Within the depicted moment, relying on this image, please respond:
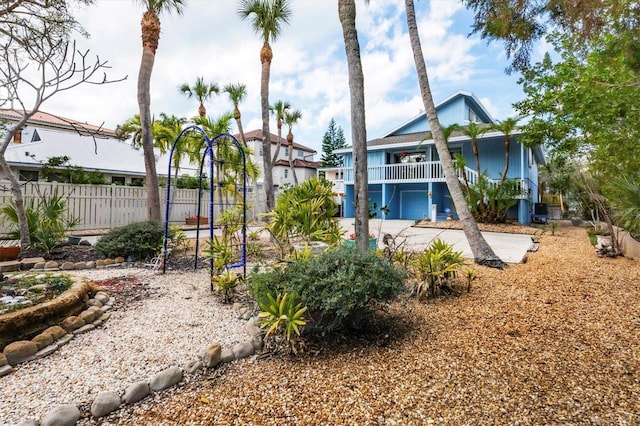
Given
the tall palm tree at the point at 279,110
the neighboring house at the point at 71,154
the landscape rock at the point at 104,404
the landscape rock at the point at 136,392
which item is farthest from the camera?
the tall palm tree at the point at 279,110

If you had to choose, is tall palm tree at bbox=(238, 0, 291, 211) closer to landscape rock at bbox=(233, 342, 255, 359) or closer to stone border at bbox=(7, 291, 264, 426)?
stone border at bbox=(7, 291, 264, 426)

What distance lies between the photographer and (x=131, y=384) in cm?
219

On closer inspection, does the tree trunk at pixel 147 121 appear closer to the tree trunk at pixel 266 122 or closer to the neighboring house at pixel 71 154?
the tree trunk at pixel 266 122

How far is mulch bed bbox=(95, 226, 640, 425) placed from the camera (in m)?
1.87

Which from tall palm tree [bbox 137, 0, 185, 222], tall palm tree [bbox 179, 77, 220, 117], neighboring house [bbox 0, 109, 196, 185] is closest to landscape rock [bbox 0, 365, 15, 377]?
tall palm tree [bbox 137, 0, 185, 222]

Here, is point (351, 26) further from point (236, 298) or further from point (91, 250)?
point (91, 250)

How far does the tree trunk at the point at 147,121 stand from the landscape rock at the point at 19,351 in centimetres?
651

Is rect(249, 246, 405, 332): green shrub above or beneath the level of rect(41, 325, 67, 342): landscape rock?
above

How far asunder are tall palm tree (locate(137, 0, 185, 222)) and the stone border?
5627 mm

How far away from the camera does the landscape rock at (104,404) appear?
1.94 m

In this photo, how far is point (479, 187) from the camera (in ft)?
40.1

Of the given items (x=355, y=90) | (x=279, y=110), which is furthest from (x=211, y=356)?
(x=279, y=110)

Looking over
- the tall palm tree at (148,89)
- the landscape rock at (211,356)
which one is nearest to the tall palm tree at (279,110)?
the tall palm tree at (148,89)

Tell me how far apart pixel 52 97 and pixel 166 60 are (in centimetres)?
Answer: 555
